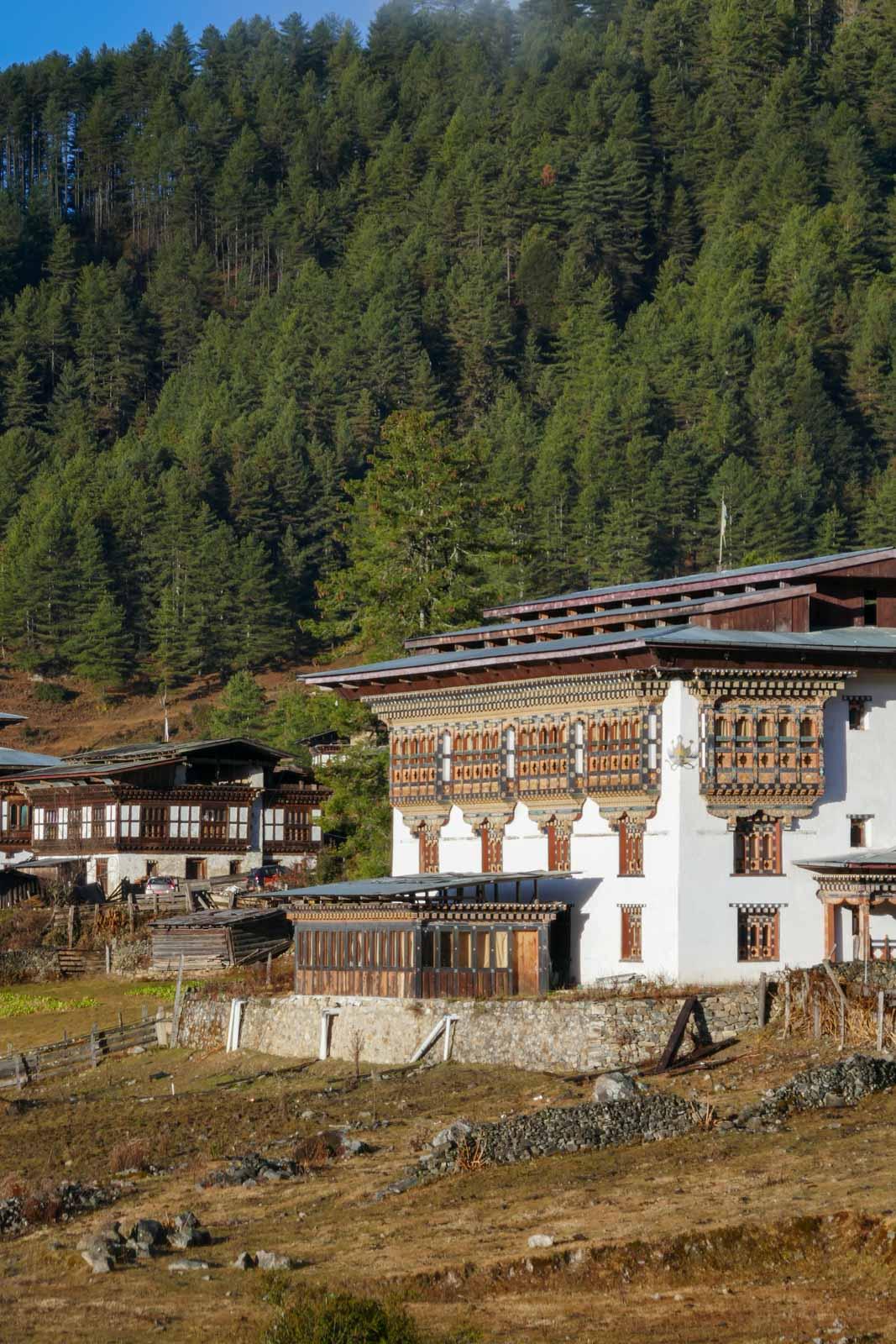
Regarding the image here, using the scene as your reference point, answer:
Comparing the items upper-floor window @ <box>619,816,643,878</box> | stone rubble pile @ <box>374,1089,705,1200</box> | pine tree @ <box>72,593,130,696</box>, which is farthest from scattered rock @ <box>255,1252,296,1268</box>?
pine tree @ <box>72,593,130,696</box>

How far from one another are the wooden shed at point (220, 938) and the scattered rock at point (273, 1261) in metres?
36.7

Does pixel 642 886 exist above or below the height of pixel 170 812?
below

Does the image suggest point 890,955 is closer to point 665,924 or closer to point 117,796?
point 665,924

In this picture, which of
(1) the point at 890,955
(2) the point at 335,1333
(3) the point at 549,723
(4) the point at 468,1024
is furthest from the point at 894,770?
(2) the point at 335,1333

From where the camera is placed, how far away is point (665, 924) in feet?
190

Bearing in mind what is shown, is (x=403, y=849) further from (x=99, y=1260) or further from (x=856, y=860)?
(x=99, y=1260)

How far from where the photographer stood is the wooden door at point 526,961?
57656mm

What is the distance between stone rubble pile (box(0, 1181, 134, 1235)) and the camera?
1625 inches

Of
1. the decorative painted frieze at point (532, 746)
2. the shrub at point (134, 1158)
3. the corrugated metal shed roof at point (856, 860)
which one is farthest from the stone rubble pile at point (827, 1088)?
the decorative painted frieze at point (532, 746)

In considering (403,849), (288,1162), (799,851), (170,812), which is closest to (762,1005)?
(799,851)

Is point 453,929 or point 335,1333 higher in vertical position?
point 453,929

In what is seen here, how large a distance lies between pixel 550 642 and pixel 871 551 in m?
9.53

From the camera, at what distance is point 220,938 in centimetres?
7412

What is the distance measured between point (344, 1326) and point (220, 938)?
4479 cm
